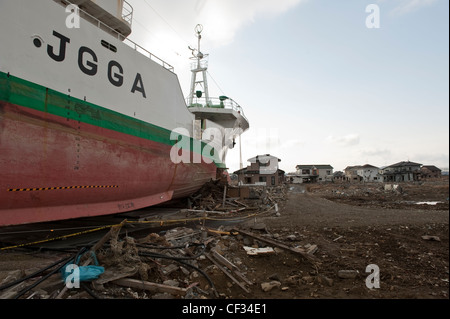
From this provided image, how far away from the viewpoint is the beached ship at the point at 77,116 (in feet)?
17.8

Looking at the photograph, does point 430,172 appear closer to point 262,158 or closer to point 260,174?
point 262,158

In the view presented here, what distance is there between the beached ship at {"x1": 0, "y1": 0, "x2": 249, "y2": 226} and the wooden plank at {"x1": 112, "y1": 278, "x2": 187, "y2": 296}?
12.4 feet

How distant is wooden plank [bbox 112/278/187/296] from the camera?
3.76 m

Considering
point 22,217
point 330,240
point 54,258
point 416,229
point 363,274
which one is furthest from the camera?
point 416,229

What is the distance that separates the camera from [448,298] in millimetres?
3701

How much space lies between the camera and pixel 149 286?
12.6 feet

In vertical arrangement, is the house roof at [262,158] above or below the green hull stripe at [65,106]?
above

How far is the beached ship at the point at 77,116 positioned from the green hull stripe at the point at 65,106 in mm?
24

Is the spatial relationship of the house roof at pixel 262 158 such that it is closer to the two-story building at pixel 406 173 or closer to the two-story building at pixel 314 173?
the two-story building at pixel 314 173

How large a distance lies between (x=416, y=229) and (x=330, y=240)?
3.53 m

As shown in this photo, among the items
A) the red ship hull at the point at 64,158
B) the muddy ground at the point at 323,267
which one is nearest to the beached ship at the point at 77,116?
the red ship hull at the point at 64,158

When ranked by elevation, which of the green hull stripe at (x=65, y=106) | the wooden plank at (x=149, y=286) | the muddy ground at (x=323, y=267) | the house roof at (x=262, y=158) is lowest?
the muddy ground at (x=323, y=267)

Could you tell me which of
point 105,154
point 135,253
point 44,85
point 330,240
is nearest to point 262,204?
point 330,240
